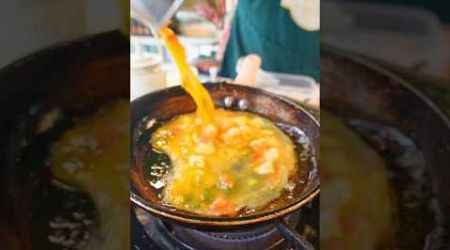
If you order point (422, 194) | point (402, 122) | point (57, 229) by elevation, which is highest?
point (402, 122)

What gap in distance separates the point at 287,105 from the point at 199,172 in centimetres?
20

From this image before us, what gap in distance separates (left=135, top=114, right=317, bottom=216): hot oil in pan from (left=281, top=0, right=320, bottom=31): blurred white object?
0.60ft

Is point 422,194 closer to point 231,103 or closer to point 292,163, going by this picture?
point 292,163

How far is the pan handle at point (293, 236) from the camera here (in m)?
1.13

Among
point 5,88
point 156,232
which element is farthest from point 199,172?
point 5,88

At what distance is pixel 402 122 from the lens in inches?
45.1

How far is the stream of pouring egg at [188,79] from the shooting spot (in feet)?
3.79

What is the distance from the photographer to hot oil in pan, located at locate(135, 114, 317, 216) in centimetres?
113

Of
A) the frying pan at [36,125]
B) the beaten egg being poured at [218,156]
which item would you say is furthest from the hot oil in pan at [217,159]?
the frying pan at [36,125]

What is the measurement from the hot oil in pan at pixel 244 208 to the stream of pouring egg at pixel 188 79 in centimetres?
8

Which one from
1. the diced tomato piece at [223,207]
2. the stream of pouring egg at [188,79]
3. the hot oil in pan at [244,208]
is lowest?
the diced tomato piece at [223,207]

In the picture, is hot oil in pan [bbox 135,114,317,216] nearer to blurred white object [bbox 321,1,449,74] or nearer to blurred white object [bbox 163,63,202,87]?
blurred white object [bbox 163,63,202,87]

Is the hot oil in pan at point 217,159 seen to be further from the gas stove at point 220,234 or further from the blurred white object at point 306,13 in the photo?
the blurred white object at point 306,13

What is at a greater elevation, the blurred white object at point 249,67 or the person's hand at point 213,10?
the person's hand at point 213,10
